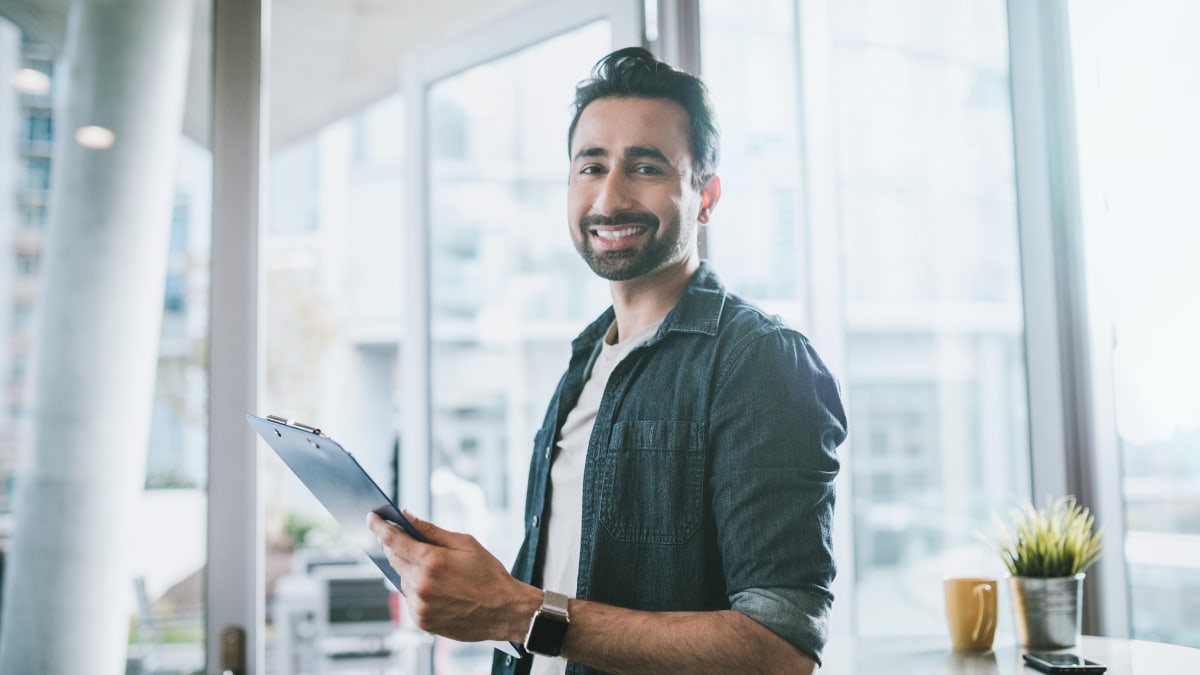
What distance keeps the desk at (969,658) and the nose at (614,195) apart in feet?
2.69

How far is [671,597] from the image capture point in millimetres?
1109

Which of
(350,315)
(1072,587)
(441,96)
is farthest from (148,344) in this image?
(350,315)

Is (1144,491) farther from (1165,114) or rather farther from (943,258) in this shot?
(943,258)

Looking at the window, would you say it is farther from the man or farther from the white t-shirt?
the white t-shirt

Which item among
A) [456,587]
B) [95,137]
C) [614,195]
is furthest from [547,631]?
[95,137]

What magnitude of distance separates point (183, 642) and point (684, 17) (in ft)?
5.88

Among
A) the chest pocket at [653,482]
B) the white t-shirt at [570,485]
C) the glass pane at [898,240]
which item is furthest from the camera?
the glass pane at [898,240]

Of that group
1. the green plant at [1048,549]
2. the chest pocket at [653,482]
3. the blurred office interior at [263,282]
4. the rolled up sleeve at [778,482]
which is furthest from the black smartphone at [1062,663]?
the chest pocket at [653,482]

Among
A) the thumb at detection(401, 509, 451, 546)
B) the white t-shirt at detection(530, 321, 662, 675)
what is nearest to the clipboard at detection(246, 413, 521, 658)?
the thumb at detection(401, 509, 451, 546)

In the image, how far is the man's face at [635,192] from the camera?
1.28m

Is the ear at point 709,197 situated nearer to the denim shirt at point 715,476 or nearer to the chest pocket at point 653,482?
the denim shirt at point 715,476

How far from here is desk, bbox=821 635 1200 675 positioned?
4.62 feet

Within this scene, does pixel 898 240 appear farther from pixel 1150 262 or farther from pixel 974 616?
pixel 974 616

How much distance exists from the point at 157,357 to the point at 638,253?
4.45 ft
